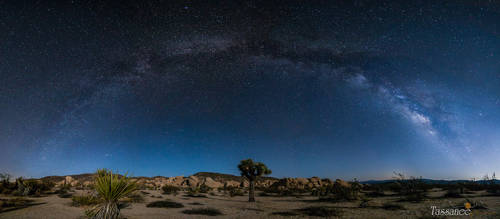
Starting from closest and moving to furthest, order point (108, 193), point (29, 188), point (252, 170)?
point (108, 193), point (29, 188), point (252, 170)

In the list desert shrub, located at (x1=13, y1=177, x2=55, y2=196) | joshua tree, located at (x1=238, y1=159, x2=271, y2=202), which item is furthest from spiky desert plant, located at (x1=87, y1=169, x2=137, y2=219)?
desert shrub, located at (x1=13, y1=177, x2=55, y2=196)

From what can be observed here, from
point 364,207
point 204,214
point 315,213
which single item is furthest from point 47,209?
point 364,207

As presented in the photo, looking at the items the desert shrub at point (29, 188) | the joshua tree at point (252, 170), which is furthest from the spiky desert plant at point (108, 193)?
the desert shrub at point (29, 188)

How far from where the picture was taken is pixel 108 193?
8.02 m

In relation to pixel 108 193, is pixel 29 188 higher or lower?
lower

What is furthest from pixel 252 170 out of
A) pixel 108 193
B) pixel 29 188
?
pixel 29 188

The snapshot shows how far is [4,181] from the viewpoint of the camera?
72.4 feet

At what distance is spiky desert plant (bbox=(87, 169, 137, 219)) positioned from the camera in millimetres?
7785

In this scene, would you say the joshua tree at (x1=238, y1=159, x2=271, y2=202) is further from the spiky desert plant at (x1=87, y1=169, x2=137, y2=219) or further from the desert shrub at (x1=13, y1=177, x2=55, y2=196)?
the desert shrub at (x1=13, y1=177, x2=55, y2=196)

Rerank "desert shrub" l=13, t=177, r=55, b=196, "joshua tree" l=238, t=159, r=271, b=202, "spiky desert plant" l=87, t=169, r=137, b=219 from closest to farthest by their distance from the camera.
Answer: "spiky desert plant" l=87, t=169, r=137, b=219, "desert shrub" l=13, t=177, r=55, b=196, "joshua tree" l=238, t=159, r=271, b=202

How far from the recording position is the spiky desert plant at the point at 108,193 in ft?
25.5

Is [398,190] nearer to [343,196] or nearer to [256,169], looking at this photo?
[343,196]

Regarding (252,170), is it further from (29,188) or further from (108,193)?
(29,188)

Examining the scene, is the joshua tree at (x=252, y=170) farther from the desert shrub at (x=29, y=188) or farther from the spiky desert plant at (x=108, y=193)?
the desert shrub at (x=29, y=188)
